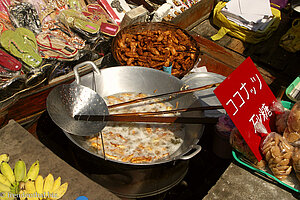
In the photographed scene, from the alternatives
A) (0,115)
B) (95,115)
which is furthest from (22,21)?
(95,115)

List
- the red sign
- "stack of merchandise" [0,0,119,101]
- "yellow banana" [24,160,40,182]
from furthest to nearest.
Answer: "stack of merchandise" [0,0,119,101] < "yellow banana" [24,160,40,182] < the red sign

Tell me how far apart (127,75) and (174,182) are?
960mm

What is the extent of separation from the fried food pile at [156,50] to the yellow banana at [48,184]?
1.30m

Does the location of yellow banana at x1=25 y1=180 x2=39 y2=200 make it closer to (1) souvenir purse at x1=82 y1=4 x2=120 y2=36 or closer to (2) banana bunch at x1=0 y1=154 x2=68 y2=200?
(2) banana bunch at x1=0 y1=154 x2=68 y2=200

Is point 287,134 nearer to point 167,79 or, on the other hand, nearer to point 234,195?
point 234,195

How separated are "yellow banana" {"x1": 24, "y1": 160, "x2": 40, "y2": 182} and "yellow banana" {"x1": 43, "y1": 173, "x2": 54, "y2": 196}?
0.08 meters

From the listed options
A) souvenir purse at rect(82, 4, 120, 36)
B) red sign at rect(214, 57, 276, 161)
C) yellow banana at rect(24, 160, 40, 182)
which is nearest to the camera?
red sign at rect(214, 57, 276, 161)

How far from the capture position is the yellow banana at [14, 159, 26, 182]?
1.50m

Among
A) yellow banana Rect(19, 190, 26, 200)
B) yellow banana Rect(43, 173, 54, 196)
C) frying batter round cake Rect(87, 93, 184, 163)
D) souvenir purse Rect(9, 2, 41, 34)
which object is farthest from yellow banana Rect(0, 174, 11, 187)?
souvenir purse Rect(9, 2, 41, 34)

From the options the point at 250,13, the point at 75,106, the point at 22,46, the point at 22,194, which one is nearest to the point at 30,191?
the point at 22,194

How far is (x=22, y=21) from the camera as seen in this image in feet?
8.48

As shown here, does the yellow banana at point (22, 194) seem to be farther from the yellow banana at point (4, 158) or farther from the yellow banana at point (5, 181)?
the yellow banana at point (4, 158)

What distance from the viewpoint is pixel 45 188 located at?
1.45 metres

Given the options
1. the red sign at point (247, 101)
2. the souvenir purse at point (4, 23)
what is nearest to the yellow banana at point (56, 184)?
the red sign at point (247, 101)
